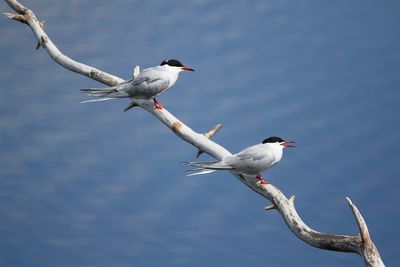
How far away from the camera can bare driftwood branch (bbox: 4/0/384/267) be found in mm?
5582

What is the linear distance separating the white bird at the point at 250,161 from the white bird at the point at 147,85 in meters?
1.21

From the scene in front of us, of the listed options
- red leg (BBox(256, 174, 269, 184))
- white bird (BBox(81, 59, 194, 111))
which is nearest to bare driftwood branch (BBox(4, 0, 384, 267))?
red leg (BBox(256, 174, 269, 184))

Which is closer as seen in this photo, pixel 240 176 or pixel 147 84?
pixel 240 176

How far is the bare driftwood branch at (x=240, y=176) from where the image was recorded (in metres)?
5.58

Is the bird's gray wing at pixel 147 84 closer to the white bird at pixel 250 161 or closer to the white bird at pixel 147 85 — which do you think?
the white bird at pixel 147 85

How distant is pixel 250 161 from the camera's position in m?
6.28

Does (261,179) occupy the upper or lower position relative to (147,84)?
lower

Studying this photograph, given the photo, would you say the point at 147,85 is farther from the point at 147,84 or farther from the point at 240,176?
the point at 240,176

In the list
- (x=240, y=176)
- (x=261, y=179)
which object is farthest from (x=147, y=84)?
(x=261, y=179)

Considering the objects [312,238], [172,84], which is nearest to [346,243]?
[312,238]

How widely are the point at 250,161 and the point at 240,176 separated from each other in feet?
1.65

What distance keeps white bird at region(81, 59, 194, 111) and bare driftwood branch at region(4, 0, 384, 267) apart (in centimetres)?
27

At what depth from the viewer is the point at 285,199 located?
20.7 feet

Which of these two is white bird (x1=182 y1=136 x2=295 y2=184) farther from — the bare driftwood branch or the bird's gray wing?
the bird's gray wing
